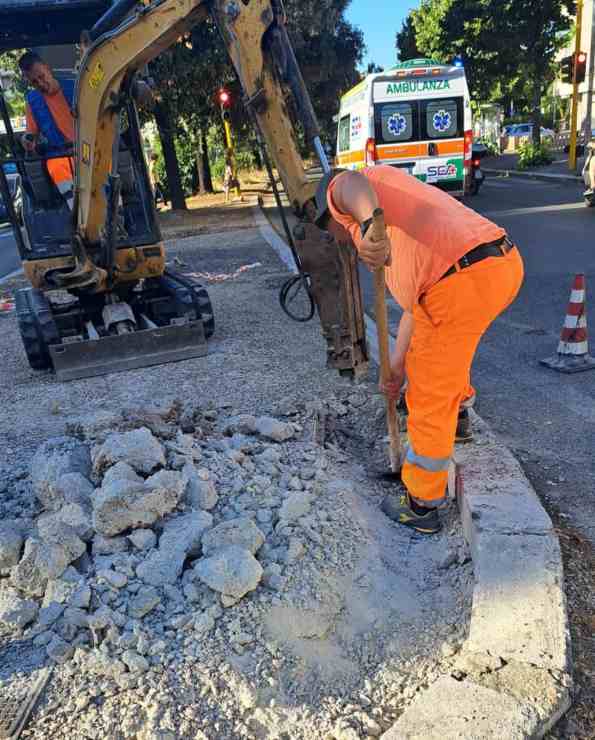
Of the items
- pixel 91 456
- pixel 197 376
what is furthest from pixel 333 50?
pixel 91 456

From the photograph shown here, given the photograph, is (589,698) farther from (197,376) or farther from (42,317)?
(42,317)

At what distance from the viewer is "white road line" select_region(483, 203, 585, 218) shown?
13.6 m

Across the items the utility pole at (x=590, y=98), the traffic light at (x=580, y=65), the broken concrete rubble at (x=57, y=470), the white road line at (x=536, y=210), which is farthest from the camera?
the utility pole at (x=590, y=98)

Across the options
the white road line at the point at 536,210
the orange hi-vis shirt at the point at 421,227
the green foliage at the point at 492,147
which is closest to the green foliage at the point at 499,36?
the green foliage at the point at 492,147

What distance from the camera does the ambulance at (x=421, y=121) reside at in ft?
44.6

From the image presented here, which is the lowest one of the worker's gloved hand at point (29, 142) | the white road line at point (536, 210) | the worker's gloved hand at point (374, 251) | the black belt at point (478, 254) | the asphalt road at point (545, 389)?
the white road line at point (536, 210)

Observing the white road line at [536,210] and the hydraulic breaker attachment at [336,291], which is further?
the white road line at [536,210]

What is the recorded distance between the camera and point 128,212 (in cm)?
654

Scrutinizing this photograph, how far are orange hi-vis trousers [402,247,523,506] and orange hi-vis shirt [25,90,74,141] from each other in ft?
14.2

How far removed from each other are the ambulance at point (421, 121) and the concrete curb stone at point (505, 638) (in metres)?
12.1

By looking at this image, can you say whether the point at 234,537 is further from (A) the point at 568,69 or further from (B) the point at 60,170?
(A) the point at 568,69

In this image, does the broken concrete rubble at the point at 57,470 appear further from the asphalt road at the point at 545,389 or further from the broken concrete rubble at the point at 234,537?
the asphalt road at the point at 545,389

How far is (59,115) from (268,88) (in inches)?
107

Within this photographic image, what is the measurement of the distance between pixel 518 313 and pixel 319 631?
16.0 ft
